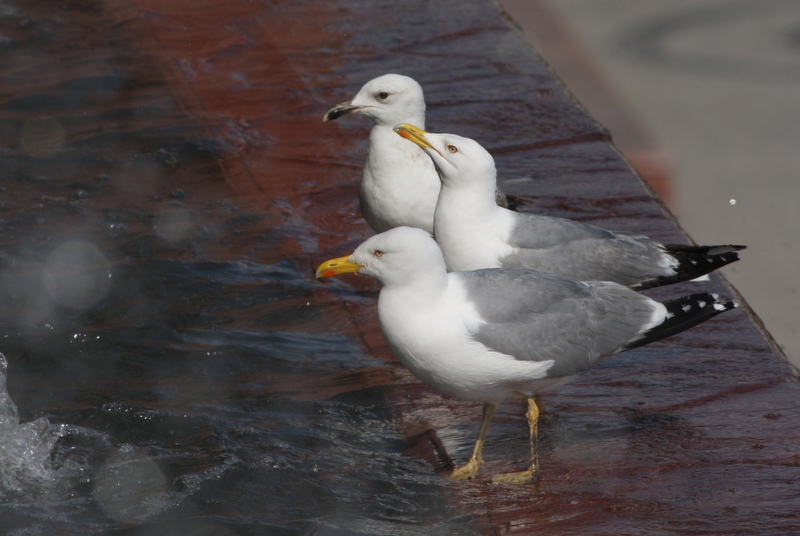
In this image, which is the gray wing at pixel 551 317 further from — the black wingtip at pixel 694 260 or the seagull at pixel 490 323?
the black wingtip at pixel 694 260

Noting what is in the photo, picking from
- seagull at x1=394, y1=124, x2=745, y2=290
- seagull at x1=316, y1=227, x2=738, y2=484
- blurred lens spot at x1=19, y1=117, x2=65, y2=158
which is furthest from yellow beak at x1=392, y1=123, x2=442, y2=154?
blurred lens spot at x1=19, y1=117, x2=65, y2=158

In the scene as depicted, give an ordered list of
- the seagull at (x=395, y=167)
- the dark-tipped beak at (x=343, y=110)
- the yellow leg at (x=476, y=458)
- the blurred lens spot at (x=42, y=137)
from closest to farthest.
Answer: the yellow leg at (x=476, y=458)
the seagull at (x=395, y=167)
the dark-tipped beak at (x=343, y=110)
the blurred lens spot at (x=42, y=137)

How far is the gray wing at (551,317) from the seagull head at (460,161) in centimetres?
43

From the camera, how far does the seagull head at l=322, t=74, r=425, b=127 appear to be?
392cm

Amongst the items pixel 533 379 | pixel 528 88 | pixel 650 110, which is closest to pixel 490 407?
pixel 533 379

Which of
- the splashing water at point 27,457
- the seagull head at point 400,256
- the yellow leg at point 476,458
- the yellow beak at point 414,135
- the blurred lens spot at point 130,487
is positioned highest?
the yellow beak at point 414,135

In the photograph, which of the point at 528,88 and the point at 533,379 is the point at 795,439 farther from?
the point at 528,88

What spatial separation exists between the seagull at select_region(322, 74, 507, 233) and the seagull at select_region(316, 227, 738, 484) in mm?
860

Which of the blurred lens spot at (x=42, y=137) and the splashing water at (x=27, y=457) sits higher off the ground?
the blurred lens spot at (x=42, y=137)

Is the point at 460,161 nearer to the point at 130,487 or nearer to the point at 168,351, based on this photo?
the point at 168,351

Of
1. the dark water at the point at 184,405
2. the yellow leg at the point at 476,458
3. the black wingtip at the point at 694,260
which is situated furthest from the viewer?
the black wingtip at the point at 694,260

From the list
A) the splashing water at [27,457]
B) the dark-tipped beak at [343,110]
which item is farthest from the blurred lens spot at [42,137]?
the splashing water at [27,457]

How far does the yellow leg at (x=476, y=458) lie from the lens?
290 centimetres

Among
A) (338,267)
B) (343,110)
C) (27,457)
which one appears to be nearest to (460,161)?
(338,267)
